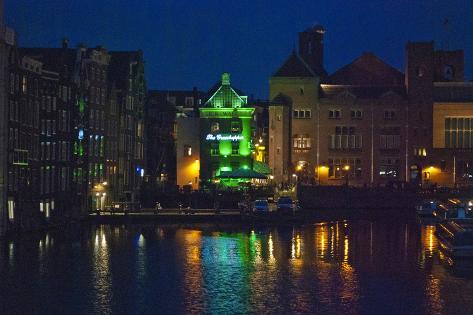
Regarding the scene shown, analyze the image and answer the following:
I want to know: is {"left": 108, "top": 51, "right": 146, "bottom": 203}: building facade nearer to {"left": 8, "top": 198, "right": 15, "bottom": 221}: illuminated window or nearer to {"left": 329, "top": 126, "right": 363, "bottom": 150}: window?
{"left": 329, "top": 126, "right": 363, "bottom": 150}: window

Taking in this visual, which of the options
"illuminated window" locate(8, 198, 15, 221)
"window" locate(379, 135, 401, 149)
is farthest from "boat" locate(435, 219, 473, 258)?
"window" locate(379, 135, 401, 149)

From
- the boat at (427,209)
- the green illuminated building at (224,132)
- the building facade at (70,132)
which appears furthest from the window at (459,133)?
the building facade at (70,132)

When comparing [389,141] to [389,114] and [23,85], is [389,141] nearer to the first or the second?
[389,114]

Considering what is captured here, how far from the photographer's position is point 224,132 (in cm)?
13912

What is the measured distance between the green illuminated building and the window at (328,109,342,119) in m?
13.4

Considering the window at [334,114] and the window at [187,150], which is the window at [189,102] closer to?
the window at [187,150]

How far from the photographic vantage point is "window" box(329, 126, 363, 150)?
14688 centimetres

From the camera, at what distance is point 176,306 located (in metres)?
51.6

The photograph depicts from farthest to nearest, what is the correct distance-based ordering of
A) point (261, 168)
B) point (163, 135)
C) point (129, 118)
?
1. point (163, 135)
2. point (261, 168)
3. point (129, 118)

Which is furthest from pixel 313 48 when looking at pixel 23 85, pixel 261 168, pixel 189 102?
pixel 23 85

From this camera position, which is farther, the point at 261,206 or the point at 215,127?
the point at 215,127

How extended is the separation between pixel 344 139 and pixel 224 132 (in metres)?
18.7

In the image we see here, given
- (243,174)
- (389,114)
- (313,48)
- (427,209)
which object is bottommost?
(427,209)

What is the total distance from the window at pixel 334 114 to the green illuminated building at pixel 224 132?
13387mm
